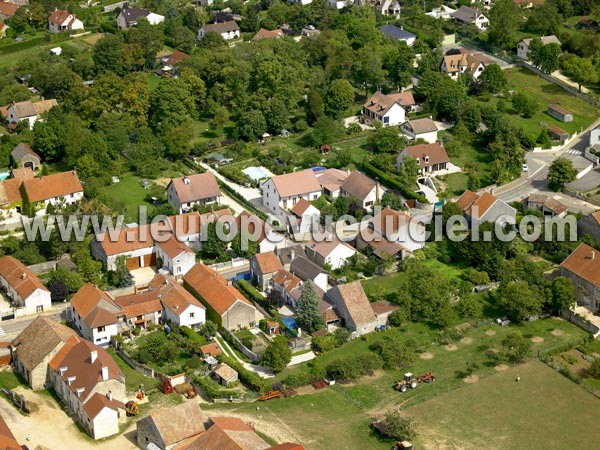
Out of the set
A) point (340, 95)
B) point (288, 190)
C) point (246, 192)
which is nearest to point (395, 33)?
point (340, 95)

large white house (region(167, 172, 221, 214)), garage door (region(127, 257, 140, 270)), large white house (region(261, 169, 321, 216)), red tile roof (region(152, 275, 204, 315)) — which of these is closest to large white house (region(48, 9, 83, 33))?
large white house (region(167, 172, 221, 214))

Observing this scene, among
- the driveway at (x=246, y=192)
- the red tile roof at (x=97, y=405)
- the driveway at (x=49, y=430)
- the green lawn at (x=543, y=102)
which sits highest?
the red tile roof at (x=97, y=405)

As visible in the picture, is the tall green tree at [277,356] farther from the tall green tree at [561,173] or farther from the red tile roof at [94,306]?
the tall green tree at [561,173]

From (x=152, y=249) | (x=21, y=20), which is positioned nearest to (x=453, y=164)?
(x=152, y=249)

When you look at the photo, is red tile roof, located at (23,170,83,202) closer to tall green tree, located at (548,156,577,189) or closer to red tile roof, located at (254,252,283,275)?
red tile roof, located at (254,252,283,275)

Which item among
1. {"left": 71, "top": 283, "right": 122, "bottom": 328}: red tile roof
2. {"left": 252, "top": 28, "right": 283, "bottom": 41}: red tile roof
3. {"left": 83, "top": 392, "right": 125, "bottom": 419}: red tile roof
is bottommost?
{"left": 252, "top": 28, "right": 283, "bottom": 41}: red tile roof

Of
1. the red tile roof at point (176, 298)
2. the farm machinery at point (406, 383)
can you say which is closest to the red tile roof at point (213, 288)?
the red tile roof at point (176, 298)
